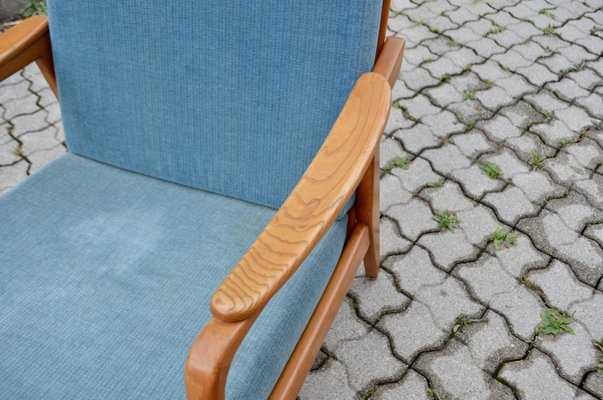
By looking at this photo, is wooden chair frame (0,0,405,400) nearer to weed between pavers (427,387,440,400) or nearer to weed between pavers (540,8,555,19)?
weed between pavers (427,387,440,400)

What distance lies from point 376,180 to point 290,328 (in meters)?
0.41

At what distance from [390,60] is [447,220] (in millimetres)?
884

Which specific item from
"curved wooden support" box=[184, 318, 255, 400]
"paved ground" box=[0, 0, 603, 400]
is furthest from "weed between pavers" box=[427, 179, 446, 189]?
"curved wooden support" box=[184, 318, 255, 400]

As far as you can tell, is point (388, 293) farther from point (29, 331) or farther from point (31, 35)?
point (31, 35)

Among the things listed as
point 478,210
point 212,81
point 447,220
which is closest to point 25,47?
point 212,81

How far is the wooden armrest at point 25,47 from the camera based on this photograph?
1245 mm

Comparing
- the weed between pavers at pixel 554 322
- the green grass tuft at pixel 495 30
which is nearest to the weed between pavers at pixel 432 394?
the weed between pavers at pixel 554 322

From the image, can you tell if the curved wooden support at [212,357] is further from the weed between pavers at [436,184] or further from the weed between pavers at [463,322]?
the weed between pavers at [436,184]

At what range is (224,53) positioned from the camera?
119cm

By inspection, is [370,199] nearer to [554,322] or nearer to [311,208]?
[311,208]

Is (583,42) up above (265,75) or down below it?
below

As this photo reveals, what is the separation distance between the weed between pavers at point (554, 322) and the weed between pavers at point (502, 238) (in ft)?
0.86

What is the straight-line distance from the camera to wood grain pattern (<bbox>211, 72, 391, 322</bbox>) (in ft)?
2.48

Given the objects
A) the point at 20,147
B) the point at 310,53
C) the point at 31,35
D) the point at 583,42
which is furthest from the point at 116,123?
the point at 583,42
